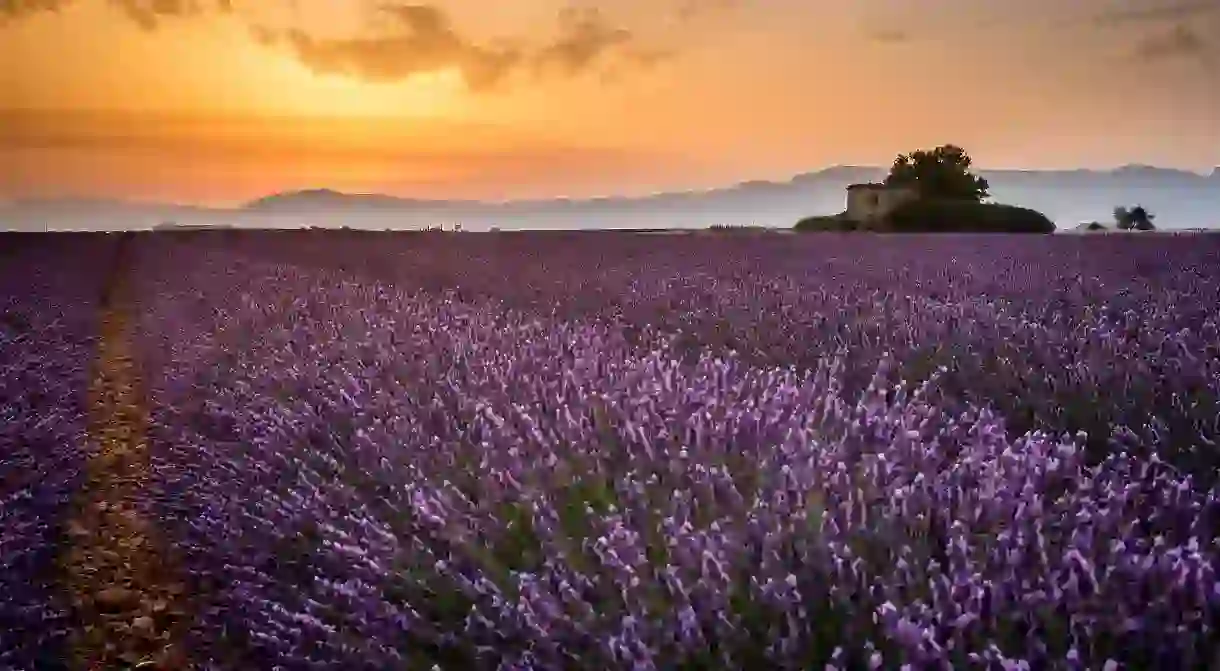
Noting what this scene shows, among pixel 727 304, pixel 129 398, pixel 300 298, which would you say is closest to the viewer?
pixel 129 398

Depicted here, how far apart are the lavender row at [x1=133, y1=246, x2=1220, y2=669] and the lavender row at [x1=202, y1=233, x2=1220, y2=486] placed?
8.6 inches

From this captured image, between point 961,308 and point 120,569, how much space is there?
3.03 metres

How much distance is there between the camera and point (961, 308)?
13.4ft

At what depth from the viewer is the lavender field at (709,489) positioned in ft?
3.97

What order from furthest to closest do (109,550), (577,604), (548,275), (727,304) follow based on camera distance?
(548,275) < (727,304) < (109,550) < (577,604)

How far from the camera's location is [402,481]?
7.23 ft

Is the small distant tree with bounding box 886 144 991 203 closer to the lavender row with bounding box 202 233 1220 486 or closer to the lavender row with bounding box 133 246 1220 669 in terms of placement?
the lavender row with bounding box 202 233 1220 486

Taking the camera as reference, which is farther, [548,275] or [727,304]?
[548,275]

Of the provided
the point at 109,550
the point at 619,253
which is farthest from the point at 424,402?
the point at 619,253

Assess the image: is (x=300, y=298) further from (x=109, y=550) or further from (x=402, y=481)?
(x=402, y=481)

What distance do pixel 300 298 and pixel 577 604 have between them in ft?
17.7

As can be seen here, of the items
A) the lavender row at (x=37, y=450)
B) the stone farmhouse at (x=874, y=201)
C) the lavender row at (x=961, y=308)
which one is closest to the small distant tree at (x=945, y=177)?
the stone farmhouse at (x=874, y=201)

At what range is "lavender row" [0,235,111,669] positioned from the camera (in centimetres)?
212

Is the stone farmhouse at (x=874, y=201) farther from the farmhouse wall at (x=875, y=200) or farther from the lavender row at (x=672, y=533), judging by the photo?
the lavender row at (x=672, y=533)
